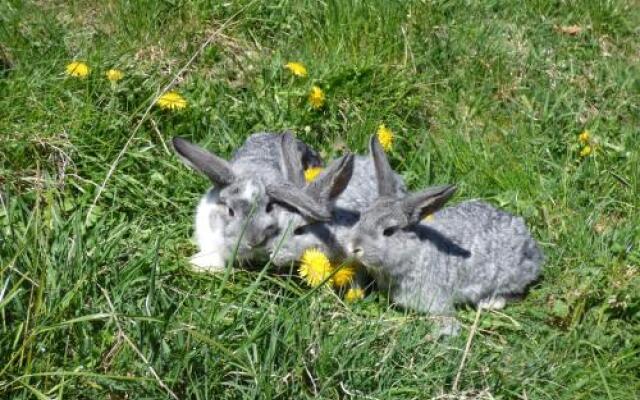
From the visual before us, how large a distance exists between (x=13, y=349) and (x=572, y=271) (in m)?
3.19

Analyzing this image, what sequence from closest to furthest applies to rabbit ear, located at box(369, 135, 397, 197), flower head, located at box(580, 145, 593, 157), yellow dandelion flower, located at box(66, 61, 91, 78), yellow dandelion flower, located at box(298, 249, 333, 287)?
yellow dandelion flower, located at box(298, 249, 333, 287), rabbit ear, located at box(369, 135, 397, 197), yellow dandelion flower, located at box(66, 61, 91, 78), flower head, located at box(580, 145, 593, 157)

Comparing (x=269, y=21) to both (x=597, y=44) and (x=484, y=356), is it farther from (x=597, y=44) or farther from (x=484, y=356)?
(x=484, y=356)

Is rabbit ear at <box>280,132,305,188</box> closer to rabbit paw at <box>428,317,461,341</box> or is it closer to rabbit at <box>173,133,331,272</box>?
rabbit at <box>173,133,331,272</box>

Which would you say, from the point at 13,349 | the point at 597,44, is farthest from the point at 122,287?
the point at 597,44

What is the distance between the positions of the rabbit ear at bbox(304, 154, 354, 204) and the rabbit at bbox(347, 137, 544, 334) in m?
0.22

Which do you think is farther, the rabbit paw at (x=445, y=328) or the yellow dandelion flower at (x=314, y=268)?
the yellow dandelion flower at (x=314, y=268)

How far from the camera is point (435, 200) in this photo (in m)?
4.93

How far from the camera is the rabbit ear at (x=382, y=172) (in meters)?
5.09

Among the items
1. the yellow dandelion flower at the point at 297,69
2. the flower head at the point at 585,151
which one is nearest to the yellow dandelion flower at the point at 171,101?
the yellow dandelion flower at the point at 297,69

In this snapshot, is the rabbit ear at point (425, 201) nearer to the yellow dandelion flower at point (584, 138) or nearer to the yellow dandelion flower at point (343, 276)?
the yellow dandelion flower at point (343, 276)

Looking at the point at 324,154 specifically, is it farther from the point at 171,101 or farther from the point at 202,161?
the point at 202,161

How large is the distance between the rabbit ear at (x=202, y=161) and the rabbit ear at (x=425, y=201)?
1001 millimetres

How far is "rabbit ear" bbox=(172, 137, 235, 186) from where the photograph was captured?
503 cm

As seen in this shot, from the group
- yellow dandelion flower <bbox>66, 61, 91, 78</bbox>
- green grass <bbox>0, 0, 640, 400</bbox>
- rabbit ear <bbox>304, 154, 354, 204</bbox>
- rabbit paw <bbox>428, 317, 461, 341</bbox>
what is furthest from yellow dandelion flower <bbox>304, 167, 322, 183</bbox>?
yellow dandelion flower <bbox>66, 61, 91, 78</bbox>
